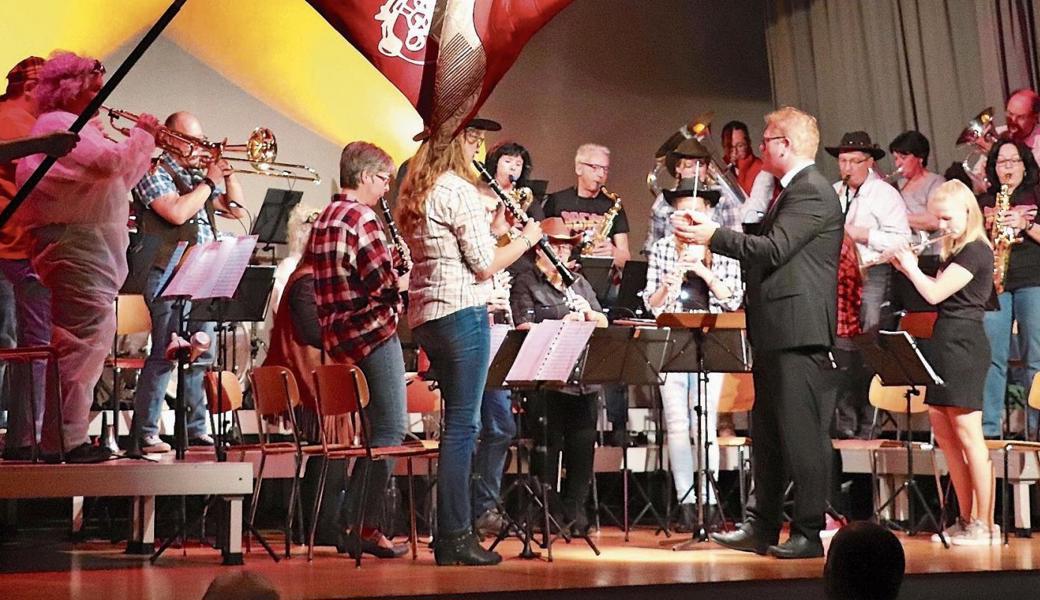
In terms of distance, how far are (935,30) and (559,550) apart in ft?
17.6

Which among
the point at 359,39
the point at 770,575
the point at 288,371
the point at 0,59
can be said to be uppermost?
the point at 0,59

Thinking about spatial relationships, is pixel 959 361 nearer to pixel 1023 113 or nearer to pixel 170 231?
pixel 1023 113

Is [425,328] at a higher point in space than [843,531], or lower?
higher

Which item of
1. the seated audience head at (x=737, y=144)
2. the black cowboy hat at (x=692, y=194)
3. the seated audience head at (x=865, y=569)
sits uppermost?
the seated audience head at (x=737, y=144)

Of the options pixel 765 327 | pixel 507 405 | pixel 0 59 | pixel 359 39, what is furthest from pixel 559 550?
pixel 0 59

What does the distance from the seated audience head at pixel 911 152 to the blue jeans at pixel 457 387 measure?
4.53 m

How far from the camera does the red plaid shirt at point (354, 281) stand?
650 cm

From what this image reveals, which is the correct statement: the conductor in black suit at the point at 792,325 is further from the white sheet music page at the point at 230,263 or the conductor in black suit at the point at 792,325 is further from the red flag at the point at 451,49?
the white sheet music page at the point at 230,263

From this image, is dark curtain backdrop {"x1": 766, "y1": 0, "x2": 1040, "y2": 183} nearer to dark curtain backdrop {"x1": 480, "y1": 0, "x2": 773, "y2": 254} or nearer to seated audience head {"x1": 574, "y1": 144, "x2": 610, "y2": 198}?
dark curtain backdrop {"x1": 480, "y1": 0, "x2": 773, "y2": 254}

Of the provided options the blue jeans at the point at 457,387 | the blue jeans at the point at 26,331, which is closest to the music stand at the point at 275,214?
the blue jeans at the point at 26,331

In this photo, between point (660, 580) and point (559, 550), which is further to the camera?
point (559, 550)

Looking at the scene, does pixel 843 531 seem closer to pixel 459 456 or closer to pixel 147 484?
pixel 459 456

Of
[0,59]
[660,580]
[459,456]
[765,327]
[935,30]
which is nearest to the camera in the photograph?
[660,580]

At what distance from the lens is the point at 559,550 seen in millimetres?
6848
